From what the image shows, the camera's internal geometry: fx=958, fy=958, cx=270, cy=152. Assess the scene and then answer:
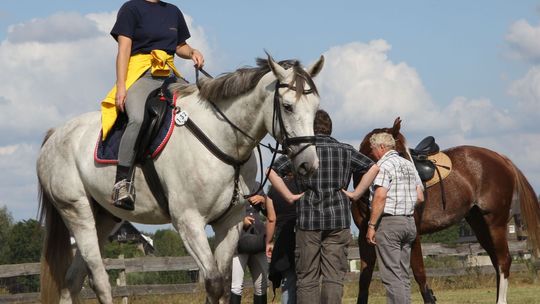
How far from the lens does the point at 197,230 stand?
295 inches

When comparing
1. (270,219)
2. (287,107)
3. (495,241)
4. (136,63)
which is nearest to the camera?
(287,107)

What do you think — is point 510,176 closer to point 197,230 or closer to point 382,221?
point 382,221

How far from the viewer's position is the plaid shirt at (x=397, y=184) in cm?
926

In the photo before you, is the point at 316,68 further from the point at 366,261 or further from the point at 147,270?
the point at 147,270

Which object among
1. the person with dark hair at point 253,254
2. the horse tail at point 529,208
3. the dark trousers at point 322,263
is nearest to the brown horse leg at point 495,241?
the horse tail at point 529,208

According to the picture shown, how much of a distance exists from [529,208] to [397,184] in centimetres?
589

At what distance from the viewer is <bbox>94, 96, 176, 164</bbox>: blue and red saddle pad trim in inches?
304

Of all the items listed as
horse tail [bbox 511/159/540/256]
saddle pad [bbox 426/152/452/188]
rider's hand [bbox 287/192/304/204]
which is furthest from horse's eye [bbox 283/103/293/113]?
horse tail [bbox 511/159/540/256]

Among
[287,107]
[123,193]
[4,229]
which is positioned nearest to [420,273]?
[123,193]

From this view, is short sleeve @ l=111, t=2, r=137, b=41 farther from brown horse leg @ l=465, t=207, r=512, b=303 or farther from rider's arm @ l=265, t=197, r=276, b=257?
brown horse leg @ l=465, t=207, r=512, b=303

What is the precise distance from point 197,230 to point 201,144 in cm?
68

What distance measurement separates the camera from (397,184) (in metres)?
9.38

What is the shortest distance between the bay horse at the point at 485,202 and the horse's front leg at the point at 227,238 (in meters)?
5.95

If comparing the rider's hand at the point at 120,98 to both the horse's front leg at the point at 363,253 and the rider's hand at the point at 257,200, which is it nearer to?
the rider's hand at the point at 257,200
